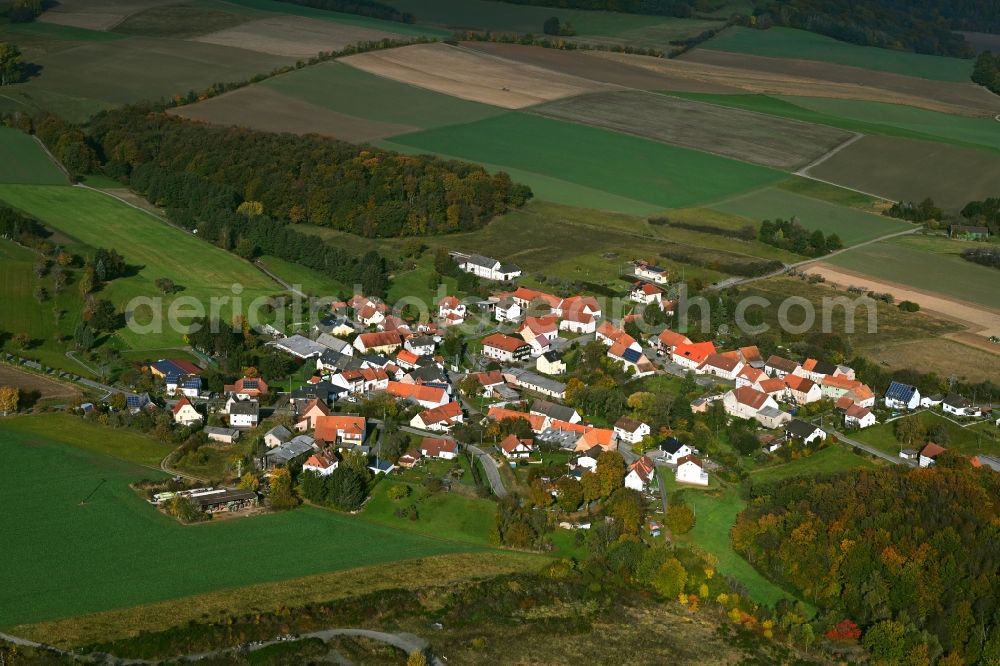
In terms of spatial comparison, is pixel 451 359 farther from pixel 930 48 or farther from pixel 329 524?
pixel 930 48

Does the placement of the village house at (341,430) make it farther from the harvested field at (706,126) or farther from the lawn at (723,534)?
the harvested field at (706,126)

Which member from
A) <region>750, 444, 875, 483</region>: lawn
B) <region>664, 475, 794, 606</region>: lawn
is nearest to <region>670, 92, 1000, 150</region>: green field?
<region>750, 444, 875, 483</region>: lawn

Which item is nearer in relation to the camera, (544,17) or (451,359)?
(451,359)

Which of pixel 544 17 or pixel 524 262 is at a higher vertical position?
pixel 544 17

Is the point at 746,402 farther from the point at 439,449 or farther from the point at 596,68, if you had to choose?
the point at 596,68

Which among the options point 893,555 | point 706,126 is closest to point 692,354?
point 893,555

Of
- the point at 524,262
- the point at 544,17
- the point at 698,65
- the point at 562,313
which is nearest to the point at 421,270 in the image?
the point at 524,262

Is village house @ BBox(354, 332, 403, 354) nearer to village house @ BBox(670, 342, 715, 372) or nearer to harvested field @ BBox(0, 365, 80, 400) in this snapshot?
village house @ BBox(670, 342, 715, 372)
